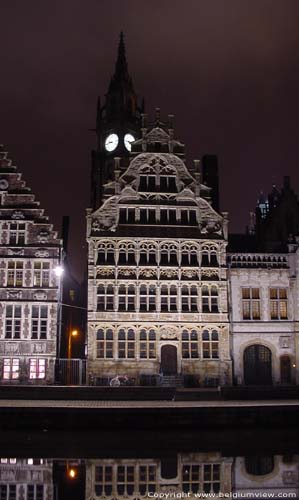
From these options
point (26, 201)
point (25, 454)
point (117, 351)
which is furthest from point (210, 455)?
point (26, 201)

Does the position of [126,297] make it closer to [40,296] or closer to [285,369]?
[40,296]

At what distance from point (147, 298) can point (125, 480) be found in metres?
24.1

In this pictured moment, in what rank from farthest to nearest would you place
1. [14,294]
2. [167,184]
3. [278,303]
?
[167,184] < [278,303] < [14,294]

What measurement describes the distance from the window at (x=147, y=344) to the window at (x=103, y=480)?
21.7 metres

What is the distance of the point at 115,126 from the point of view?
70438mm

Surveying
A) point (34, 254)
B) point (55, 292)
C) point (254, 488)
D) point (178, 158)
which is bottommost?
→ point (254, 488)

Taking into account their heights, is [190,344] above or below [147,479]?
above

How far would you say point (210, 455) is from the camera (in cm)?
2273

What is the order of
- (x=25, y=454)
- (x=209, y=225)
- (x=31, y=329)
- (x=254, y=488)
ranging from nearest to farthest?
(x=254, y=488), (x=25, y=454), (x=31, y=329), (x=209, y=225)

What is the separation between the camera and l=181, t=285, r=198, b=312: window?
43562 millimetres

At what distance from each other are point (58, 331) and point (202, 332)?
10132 millimetres

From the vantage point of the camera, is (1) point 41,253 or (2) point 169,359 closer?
(2) point 169,359

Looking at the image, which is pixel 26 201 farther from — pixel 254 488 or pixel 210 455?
pixel 254 488

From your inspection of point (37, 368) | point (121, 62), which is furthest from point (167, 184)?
point (121, 62)
